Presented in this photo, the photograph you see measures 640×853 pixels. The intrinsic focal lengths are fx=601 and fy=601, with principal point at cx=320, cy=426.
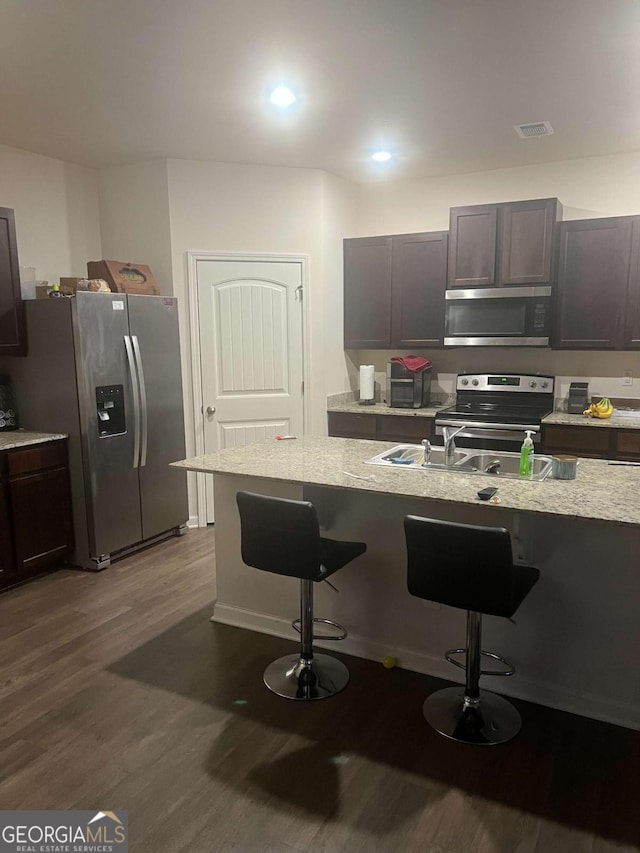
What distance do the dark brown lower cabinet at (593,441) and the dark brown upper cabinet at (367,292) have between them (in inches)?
59.7

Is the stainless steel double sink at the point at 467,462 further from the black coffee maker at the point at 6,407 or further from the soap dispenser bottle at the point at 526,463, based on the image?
the black coffee maker at the point at 6,407

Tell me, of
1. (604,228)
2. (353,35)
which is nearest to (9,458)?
(353,35)

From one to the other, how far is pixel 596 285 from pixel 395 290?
4.88ft

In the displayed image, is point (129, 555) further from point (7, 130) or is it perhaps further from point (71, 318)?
point (7, 130)

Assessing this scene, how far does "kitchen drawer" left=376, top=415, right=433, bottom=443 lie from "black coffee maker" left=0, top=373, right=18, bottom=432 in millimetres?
2622

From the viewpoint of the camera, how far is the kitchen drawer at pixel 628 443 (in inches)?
153

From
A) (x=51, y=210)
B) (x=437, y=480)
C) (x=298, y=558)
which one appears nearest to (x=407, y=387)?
(x=437, y=480)

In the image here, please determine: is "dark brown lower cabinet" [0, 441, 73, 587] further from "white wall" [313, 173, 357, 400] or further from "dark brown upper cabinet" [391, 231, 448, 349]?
"dark brown upper cabinet" [391, 231, 448, 349]

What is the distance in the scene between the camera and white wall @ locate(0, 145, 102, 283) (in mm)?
4121

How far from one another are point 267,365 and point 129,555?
5.72ft

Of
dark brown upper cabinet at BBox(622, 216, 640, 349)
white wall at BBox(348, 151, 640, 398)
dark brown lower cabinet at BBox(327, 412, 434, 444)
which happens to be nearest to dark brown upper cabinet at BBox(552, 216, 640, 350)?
dark brown upper cabinet at BBox(622, 216, 640, 349)

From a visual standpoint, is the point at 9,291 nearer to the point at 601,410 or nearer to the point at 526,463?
the point at 526,463

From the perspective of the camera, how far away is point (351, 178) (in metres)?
4.97

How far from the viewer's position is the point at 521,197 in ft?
15.2
